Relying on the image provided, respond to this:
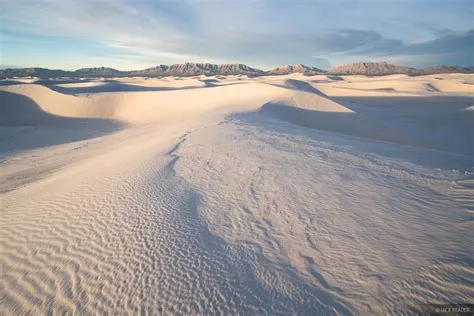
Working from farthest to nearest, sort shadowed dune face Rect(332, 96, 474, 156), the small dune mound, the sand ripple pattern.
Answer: the small dune mound → shadowed dune face Rect(332, 96, 474, 156) → the sand ripple pattern

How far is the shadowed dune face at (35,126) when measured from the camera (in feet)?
44.8

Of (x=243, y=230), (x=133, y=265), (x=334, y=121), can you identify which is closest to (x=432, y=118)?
(x=334, y=121)

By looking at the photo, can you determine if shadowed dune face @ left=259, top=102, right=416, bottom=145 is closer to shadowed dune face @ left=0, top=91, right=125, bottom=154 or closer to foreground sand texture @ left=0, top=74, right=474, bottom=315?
foreground sand texture @ left=0, top=74, right=474, bottom=315

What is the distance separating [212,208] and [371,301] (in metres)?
2.55

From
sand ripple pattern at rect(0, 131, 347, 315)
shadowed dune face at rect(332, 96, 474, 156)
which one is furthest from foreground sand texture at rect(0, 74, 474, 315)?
shadowed dune face at rect(332, 96, 474, 156)

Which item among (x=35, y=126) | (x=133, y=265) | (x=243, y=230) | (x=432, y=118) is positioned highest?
(x=432, y=118)

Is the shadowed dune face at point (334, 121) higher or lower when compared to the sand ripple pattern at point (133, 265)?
higher

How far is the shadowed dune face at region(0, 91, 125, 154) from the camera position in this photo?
13648 mm

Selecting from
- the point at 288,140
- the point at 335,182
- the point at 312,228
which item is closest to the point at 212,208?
the point at 312,228

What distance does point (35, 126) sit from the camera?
17844 mm

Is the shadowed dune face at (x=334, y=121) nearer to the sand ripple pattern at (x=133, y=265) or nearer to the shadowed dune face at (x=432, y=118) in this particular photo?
the shadowed dune face at (x=432, y=118)

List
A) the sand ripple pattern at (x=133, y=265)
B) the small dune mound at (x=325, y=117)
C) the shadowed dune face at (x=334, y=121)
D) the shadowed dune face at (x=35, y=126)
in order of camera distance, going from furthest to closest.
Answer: the shadowed dune face at (x=35, y=126)
the small dune mound at (x=325, y=117)
the shadowed dune face at (x=334, y=121)
the sand ripple pattern at (x=133, y=265)

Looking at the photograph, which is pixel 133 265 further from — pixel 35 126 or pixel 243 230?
pixel 35 126

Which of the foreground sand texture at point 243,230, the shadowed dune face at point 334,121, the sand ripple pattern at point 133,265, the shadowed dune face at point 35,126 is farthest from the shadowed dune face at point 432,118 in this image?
the shadowed dune face at point 35,126
